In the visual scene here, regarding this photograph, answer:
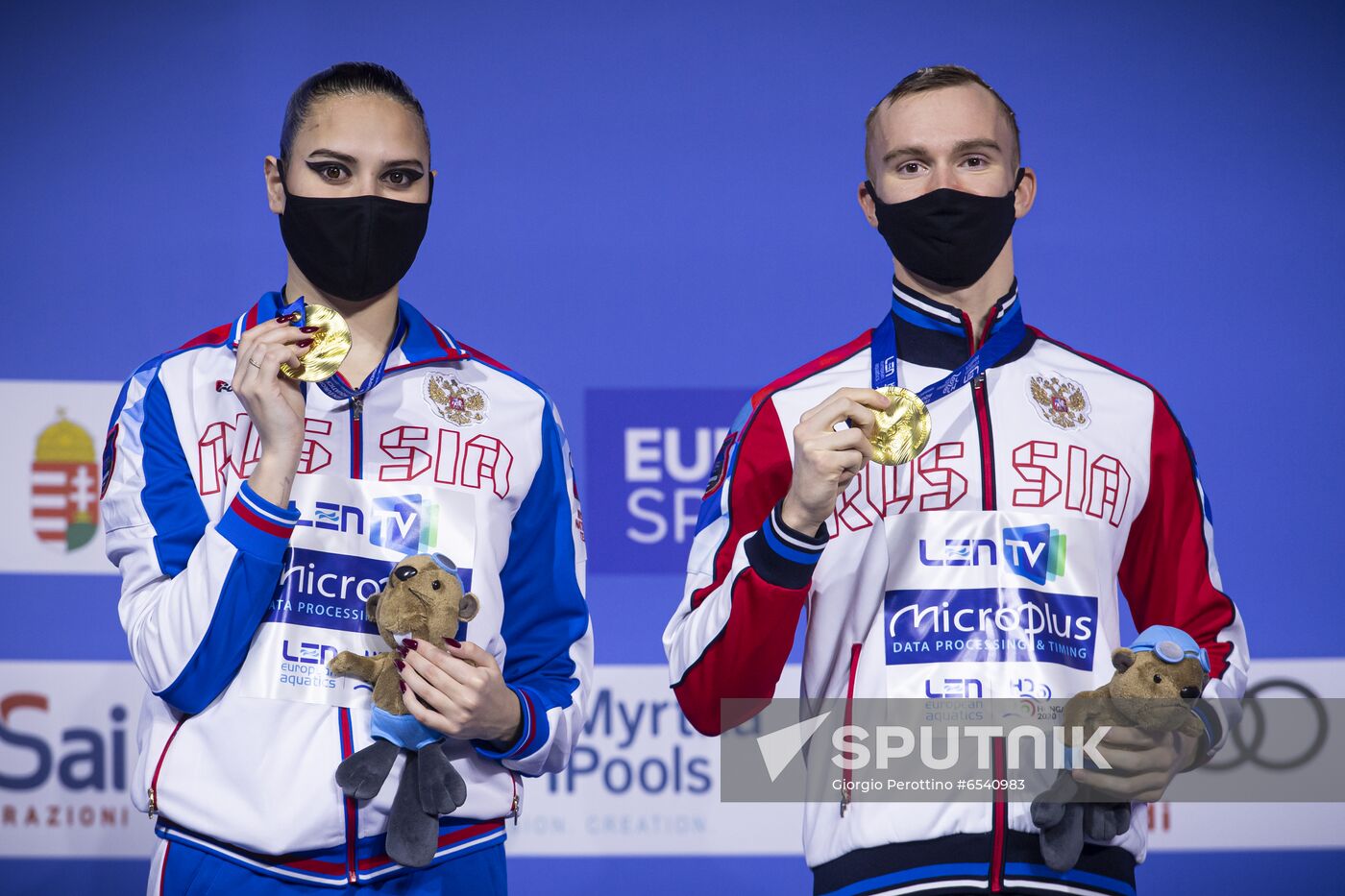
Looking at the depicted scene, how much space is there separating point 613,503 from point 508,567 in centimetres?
100

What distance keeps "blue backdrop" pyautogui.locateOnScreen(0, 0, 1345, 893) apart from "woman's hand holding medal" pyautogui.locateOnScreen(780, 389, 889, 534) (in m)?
1.30

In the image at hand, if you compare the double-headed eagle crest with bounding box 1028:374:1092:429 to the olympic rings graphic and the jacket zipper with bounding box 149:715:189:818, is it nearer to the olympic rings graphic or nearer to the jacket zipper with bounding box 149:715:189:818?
the jacket zipper with bounding box 149:715:189:818

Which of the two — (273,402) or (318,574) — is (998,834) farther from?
(273,402)

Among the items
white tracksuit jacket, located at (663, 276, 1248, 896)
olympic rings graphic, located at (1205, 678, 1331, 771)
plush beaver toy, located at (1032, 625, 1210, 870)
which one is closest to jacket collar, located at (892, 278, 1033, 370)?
white tracksuit jacket, located at (663, 276, 1248, 896)

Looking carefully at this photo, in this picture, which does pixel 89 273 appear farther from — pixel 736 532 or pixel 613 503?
pixel 736 532

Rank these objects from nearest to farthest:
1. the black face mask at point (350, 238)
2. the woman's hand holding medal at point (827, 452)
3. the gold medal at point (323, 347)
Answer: the woman's hand holding medal at point (827, 452) → the gold medal at point (323, 347) → the black face mask at point (350, 238)

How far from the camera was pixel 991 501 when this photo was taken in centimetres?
179

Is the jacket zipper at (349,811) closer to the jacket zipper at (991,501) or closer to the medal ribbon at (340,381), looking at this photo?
the medal ribbon at (340,381)

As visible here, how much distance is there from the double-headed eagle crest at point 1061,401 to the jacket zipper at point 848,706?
393 mm

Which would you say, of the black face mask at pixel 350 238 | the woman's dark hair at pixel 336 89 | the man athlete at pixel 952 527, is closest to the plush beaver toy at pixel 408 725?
the man athlete at pixel 952 527

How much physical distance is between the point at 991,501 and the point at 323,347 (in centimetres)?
85

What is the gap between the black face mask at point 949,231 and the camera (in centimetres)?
184

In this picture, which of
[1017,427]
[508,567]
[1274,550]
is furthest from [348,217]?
[1274,550]

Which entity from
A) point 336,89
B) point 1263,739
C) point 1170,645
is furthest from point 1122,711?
point 1263,739
